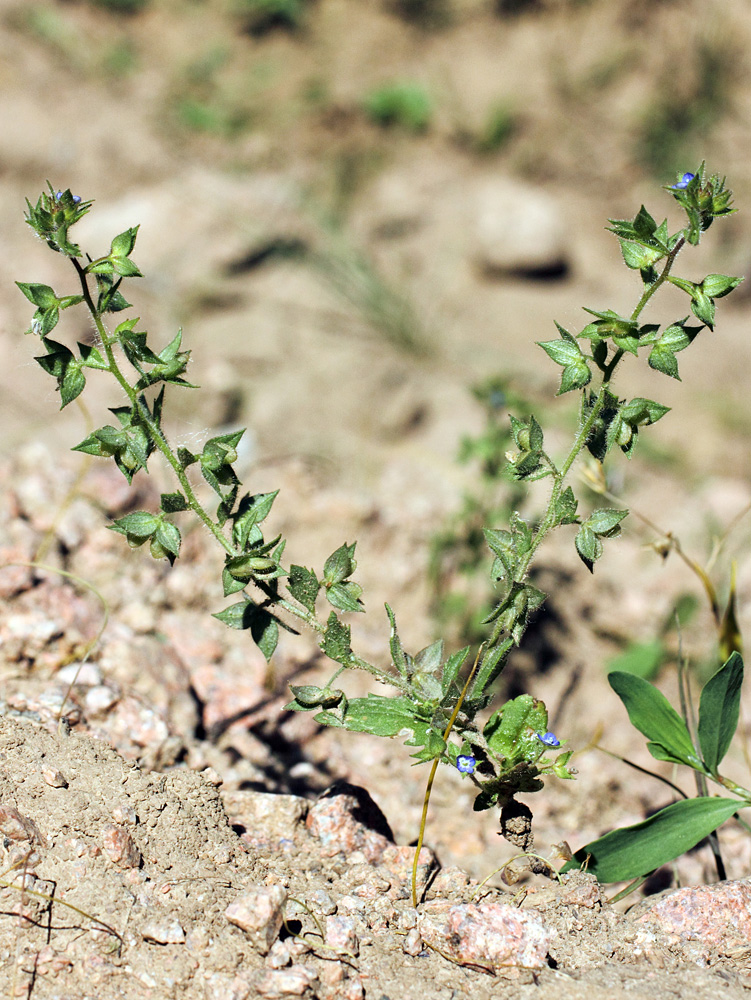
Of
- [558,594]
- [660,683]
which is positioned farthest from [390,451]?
[660,683]

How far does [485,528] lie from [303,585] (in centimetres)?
45

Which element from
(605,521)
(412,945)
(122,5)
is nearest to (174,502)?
(605,521)

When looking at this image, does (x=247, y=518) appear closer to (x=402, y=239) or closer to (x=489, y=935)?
(x=489, y=935)

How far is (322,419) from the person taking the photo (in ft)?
14.7

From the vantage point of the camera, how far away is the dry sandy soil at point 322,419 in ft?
6.25

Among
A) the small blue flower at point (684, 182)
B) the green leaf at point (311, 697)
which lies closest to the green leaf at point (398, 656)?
the green leaf at point (311, 697)

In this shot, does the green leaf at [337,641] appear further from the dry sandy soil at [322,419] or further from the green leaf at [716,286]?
the green leaf at [716,286]

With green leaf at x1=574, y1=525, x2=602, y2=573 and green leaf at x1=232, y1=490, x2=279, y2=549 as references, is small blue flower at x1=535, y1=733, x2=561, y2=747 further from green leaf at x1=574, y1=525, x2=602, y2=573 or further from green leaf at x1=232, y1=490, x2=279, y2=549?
green leaf at x1=232, y1=490, x2=279, y2=549

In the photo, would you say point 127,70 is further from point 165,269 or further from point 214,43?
point 165,269

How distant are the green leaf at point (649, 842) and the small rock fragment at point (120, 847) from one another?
1039 millimetres

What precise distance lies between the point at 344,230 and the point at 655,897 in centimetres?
470

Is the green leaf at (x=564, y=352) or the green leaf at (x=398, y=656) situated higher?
the green leaf at (x=564, y=352)

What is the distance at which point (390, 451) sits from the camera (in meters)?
4.38

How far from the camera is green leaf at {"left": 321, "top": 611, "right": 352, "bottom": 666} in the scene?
196 centimetres
